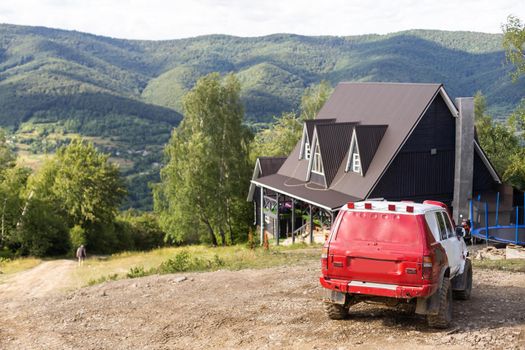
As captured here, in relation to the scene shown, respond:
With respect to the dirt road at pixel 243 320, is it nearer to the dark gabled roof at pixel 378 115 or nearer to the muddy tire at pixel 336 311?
the muddy tire at pixel 336 311

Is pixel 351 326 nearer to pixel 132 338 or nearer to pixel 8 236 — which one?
pixel 132 338

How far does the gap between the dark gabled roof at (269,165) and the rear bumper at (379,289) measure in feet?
101

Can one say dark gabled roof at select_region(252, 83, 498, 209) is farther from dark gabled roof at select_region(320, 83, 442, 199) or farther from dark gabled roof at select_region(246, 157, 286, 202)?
dark gabled roof at select_region(246, 157, 286, 202)

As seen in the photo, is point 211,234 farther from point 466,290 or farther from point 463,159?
point 466,290

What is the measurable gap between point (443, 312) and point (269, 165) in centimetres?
3138

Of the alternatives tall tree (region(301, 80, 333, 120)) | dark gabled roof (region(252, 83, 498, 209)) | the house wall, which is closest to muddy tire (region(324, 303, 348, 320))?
dark gabled roof (region(252, 83, 498, 209))

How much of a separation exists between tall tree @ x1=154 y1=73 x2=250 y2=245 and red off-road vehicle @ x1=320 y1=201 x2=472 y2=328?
33286mm

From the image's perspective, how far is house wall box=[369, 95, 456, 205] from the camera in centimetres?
2853

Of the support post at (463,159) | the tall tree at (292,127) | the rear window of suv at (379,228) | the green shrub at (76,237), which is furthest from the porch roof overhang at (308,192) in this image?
the tall tree at (292,127)

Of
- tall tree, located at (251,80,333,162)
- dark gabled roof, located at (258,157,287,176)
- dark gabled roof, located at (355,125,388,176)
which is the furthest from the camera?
tall tree, located at (251,80,333,162)

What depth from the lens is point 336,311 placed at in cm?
1054

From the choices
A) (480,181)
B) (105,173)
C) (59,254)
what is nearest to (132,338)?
(480,181)

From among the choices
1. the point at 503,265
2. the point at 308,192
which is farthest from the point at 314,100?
the point at 503,265

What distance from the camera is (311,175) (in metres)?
32.6
